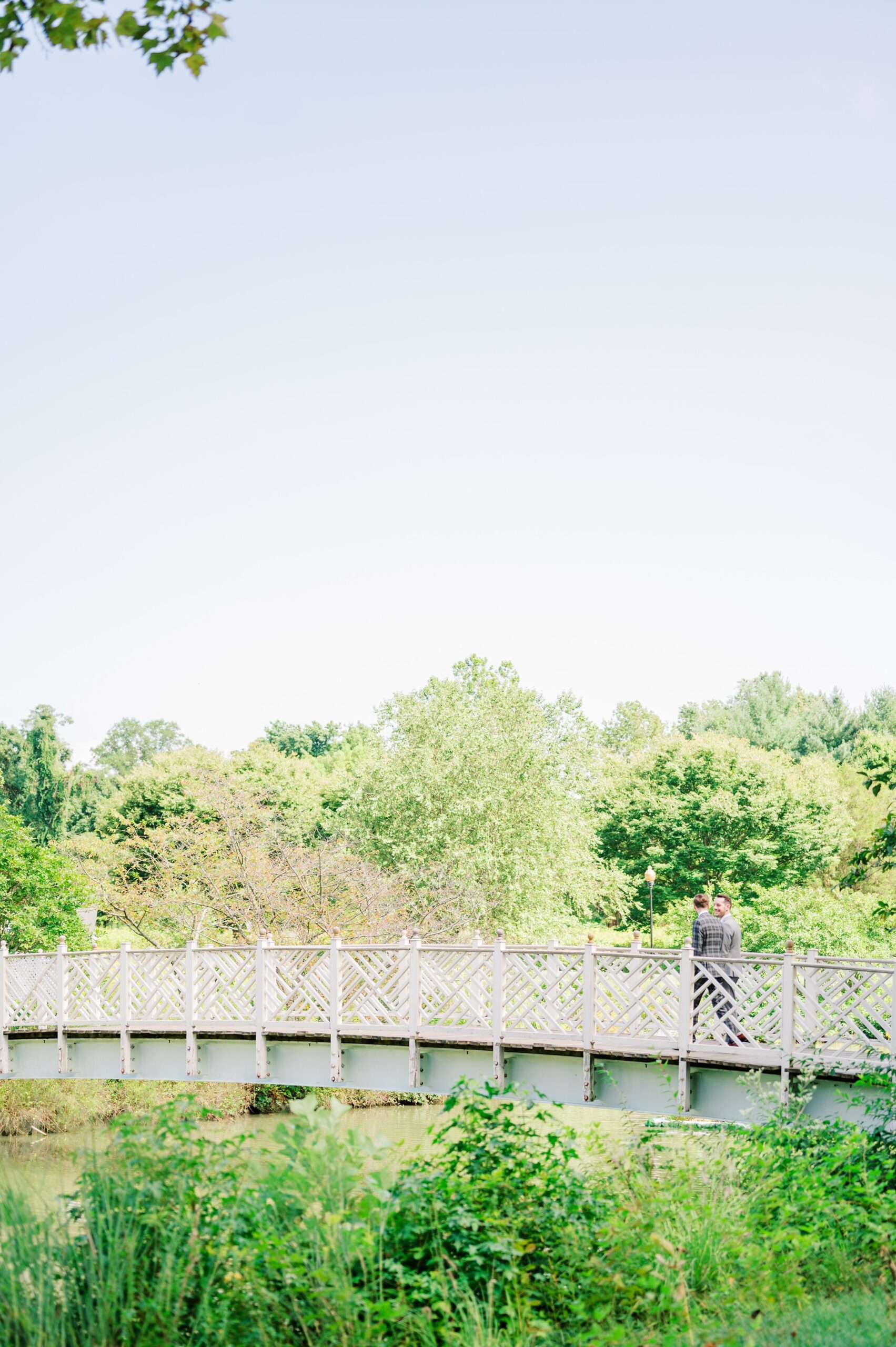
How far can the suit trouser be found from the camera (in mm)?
13266

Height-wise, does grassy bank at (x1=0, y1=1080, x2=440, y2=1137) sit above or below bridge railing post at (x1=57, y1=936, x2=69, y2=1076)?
below

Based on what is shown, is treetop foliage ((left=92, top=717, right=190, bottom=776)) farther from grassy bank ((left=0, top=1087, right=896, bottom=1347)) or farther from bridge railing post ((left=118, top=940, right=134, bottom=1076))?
grassy bank ((left=0, top=1087, right=896, bottom=1347))

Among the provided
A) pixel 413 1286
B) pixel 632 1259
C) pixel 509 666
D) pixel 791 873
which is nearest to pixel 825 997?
pixel 632 1259

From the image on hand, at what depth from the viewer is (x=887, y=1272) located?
23.7ft

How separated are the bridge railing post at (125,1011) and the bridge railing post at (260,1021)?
2.21 meters

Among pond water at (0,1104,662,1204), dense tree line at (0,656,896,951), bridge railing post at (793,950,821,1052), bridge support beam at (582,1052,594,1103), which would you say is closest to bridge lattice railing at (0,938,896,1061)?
bridge railing post at (793,950,821,1052)

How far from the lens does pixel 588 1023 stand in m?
14.4

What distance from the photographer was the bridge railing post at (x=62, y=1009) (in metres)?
19.4

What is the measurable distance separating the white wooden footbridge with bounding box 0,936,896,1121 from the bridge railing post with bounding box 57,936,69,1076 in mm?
33

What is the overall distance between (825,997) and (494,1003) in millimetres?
4301

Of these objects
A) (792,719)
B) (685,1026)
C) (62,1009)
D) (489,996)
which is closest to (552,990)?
(489,996)

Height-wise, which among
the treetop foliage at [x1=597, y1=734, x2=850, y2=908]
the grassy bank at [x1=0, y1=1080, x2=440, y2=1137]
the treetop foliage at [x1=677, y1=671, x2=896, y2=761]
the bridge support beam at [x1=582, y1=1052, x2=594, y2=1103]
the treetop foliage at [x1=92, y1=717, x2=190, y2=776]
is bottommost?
the grassy bank at [x1=0, y1=1080, x2=440, y2=1137]

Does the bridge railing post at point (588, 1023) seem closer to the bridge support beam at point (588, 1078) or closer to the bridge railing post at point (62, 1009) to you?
the bridge support beam at point (588, 1078)

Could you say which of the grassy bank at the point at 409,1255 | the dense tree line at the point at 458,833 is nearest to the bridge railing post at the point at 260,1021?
the dense tree line at the point at 458,833
